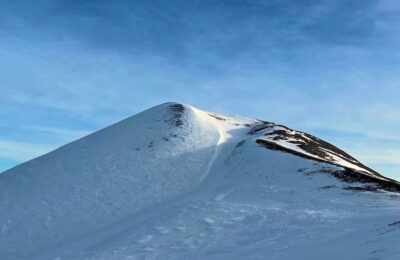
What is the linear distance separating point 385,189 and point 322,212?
7.42 m

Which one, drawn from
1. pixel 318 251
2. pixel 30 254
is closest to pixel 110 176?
pixel 30 254

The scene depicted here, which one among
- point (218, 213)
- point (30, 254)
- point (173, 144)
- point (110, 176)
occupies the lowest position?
point (30, 254)

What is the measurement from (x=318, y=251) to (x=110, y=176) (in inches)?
1080

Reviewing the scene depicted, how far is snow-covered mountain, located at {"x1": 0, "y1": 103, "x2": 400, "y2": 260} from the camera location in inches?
878

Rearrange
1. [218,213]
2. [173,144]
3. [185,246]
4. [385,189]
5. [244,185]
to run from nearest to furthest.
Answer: [185,246]
[218,213]
[385,189]
[244,185]
[173,144]

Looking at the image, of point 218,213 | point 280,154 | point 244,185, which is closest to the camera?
point 218,213

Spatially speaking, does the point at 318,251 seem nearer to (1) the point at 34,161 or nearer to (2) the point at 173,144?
(2) the point at 173,144

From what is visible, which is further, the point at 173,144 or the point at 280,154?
the point at 173,144

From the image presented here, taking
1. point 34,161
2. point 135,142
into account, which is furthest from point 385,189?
point 34,161

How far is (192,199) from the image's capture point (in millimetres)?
33562

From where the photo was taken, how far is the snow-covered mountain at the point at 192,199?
73.2 feet

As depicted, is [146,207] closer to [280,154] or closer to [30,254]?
[30,254]

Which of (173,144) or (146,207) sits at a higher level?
(173,144)

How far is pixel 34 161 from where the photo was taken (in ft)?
170
